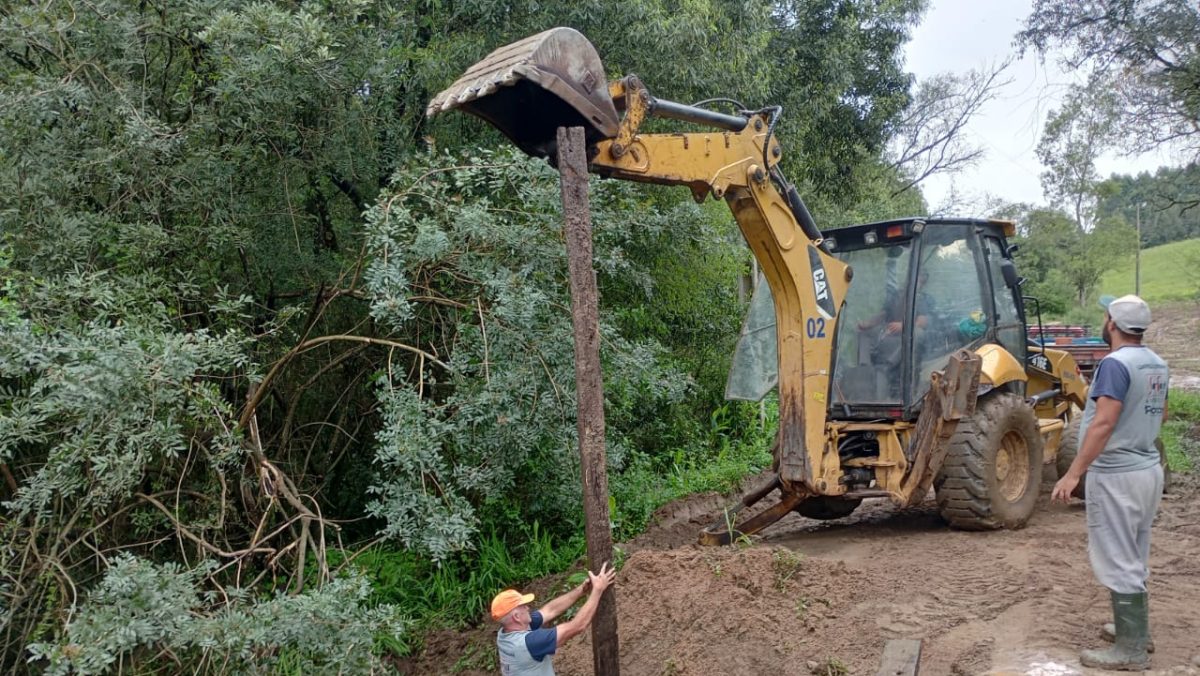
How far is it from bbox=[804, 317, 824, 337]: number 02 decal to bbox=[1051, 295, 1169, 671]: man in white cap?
6.97ft

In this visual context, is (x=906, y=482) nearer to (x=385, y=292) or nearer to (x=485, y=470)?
(x=485, y=470)

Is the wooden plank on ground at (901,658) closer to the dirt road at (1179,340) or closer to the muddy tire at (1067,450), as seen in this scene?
the muddy tire at (1067,450)

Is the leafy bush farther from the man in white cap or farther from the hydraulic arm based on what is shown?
the man in white cap

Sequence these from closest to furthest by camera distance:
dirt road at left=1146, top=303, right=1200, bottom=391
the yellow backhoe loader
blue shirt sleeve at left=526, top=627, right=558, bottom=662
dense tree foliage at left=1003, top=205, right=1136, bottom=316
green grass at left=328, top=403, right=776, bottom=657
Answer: blue shirt sleeve at left=526, top=627, right=558, bottom=662 < the yellow backhoe loader < green grass at left=328, top=403, right=776, bottom=657 < dirt road at left=1146, top=303, right=1200, bottom=391 < dense tree foliage at left=1003, top=205, right=1136, bottom=316

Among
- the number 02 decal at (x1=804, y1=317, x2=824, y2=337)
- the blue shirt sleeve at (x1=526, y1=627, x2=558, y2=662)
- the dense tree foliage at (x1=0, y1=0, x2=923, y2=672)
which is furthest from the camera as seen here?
the number 02 decal at (x1=804, y1=317, x2=824, y2=337)

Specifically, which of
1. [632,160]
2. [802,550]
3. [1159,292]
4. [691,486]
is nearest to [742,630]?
[802,550]

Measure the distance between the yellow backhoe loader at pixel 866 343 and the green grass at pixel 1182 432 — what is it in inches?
136

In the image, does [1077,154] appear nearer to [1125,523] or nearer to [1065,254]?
[1065,254]

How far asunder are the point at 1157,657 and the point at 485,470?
3783 mm

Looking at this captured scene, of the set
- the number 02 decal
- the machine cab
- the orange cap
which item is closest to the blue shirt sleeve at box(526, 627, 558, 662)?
the orange cap

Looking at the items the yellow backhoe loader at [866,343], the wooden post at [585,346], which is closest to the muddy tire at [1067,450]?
the yellow backhoe loader at [866,343]

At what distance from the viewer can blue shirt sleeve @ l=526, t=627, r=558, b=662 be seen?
416 centimetres

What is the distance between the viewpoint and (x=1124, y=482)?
425cm

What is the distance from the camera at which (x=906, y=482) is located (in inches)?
251
